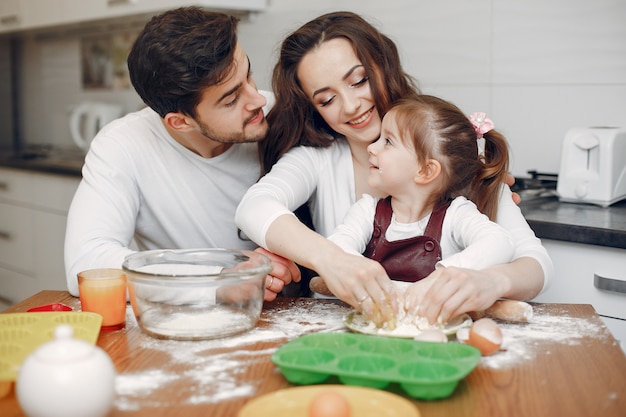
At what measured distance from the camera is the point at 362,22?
5.59 feet

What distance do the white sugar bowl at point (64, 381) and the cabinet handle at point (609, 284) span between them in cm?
134

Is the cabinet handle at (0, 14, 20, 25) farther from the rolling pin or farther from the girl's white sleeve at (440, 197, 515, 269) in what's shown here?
the rolling pin

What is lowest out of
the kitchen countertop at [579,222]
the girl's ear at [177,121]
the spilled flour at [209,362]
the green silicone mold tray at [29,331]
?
the spilled flour at [209,362]

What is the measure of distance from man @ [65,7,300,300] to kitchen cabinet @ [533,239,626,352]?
788 mm

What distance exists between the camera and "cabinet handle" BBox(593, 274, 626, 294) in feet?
5.64

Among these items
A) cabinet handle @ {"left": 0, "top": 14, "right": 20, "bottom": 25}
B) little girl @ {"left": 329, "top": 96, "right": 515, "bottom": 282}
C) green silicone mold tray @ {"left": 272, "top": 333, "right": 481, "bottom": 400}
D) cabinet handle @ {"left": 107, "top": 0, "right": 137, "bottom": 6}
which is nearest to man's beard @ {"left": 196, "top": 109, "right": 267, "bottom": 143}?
little girl @ {"left": 329, "top": 96, "right": 515, "bottom": 282}

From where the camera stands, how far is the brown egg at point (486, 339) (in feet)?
3.37

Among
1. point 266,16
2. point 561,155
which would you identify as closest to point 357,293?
point 561,155

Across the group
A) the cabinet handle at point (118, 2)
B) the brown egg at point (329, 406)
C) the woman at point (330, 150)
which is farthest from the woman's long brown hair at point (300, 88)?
the cabinet handle at point (118, 2)

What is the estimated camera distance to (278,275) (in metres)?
1.37

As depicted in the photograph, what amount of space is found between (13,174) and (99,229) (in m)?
2.11

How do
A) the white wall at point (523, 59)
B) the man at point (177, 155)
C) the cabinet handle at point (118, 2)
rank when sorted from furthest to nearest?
1. the cabinet handle at point (118, 2)
2. the white wall at point (523, 59)
3. the man at point (177, 155)

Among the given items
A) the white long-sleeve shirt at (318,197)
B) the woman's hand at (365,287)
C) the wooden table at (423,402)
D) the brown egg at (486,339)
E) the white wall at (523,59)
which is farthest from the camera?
the white wall at (523,59)

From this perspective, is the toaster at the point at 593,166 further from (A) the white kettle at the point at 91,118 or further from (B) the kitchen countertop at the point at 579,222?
(A) the white kettle at the point at 91,118
